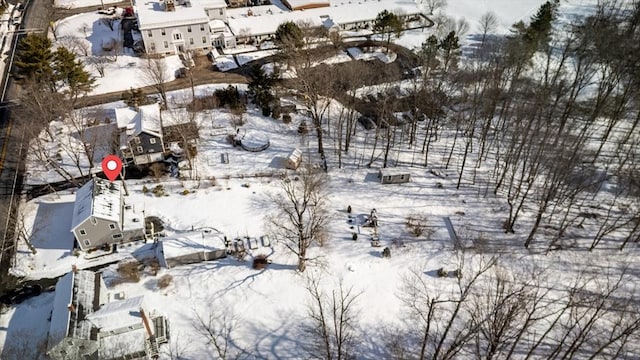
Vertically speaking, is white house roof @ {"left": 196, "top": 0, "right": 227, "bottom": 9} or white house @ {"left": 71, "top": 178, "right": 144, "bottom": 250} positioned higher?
white house roof @ {"left": 196, "top": 0, "right": 227, "bottom": 9}

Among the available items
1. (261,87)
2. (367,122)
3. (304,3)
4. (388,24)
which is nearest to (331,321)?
(367,122)

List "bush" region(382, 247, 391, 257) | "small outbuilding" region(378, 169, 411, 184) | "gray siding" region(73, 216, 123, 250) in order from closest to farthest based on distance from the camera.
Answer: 1. "gray siding" region(73, 216, 123, 250)
2. "bush" region(382, 247, 391, 257)
3. "small outbuilding" region(378, 169, 411, 184)

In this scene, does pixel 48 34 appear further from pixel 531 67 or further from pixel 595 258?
pixel 595 258

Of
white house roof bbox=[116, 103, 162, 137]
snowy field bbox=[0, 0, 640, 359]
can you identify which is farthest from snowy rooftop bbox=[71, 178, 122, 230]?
white house roof bbox=[116, 103, 162, 137]

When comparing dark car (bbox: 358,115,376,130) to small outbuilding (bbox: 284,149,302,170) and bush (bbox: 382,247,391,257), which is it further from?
bush (bbox: 382,247,391,257)

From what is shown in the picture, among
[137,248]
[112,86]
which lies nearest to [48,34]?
[112,86]

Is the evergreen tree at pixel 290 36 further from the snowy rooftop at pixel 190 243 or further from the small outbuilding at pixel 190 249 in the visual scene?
the small outbuilding at pixel 190 249

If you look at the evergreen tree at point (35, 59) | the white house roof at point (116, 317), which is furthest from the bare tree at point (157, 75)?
the white house roof at point (116, 317)
